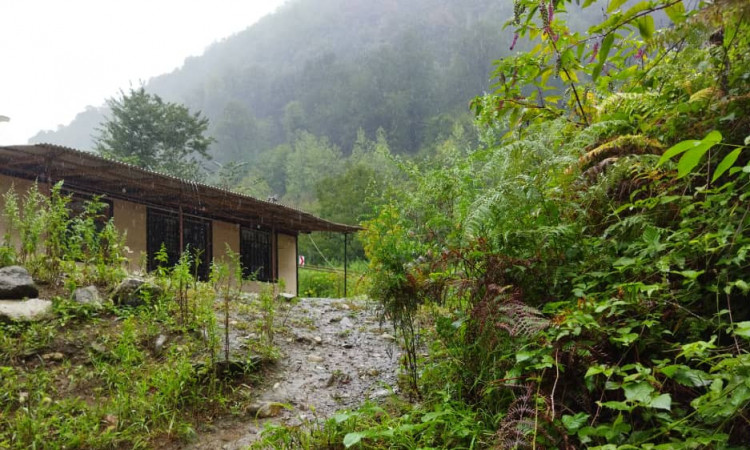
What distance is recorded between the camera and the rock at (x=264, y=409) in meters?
2.96

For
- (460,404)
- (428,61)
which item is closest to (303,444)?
(460,404)

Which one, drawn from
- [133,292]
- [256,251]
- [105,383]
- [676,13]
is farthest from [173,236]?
[676,13]

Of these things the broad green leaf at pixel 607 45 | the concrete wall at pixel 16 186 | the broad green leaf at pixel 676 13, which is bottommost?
the broad green leaf at pixel 607 45

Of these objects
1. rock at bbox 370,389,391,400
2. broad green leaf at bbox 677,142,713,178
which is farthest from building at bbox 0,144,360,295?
broad green leaf at bbox 677,142,713,178

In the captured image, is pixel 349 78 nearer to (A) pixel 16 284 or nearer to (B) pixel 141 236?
(B) pixel 141 236

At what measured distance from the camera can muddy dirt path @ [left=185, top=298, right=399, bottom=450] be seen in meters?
2.85

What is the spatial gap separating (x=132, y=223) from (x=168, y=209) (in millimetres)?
1100

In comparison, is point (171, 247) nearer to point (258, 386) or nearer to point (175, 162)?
point (258, 386)

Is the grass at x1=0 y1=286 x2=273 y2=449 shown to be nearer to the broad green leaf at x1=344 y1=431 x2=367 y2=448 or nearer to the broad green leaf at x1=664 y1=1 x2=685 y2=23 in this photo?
the broad green leaf at x1=344 y1=431 x2=367 y2=448

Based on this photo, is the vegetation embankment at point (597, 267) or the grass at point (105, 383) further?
the grass at point (105, 383)

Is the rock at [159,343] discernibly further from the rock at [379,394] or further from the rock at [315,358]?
the rock at [379,394]

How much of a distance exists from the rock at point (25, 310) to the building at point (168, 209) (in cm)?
142

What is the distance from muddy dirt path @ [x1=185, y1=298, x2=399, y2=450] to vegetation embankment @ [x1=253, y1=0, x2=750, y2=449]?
0.60m

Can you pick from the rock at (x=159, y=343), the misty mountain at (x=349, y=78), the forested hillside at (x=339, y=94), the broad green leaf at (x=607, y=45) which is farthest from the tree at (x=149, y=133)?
the broad green leaf at (x=607, y=45)
